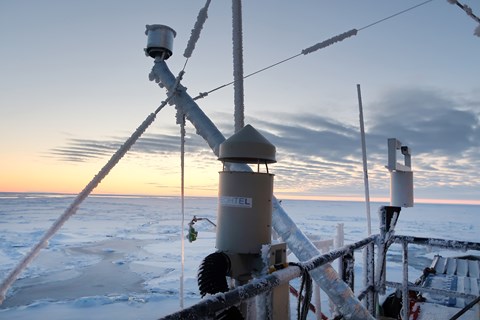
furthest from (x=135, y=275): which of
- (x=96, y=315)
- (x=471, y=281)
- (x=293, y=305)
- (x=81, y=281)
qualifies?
(x=471, y=281)

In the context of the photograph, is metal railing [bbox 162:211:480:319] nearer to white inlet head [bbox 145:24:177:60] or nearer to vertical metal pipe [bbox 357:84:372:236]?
vertical metal pipe [bbox 357:84:372:236]

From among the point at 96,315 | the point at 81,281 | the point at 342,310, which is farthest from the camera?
the point at 81,281

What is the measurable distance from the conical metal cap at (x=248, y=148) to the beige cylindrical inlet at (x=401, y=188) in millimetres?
2560

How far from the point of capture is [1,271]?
45.9 feet

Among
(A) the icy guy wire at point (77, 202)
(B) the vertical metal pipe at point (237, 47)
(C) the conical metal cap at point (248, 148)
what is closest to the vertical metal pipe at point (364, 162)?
(B) the vertical metal pipe at point (237, 47)

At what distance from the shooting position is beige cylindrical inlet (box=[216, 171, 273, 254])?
104 inches

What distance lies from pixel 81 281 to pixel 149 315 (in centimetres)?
529

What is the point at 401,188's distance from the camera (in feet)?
15.3

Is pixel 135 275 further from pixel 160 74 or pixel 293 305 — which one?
pixel 160 74

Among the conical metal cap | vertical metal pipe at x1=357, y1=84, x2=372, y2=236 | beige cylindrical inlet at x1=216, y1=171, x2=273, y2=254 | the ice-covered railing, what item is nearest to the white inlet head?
the conical metal cap

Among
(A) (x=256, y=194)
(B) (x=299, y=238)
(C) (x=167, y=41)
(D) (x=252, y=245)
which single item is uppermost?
(C) (x=167, y=41)

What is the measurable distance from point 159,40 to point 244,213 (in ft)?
16.0

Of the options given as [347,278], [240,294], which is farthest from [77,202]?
[240,294]

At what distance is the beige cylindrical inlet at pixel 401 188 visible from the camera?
182 inches
